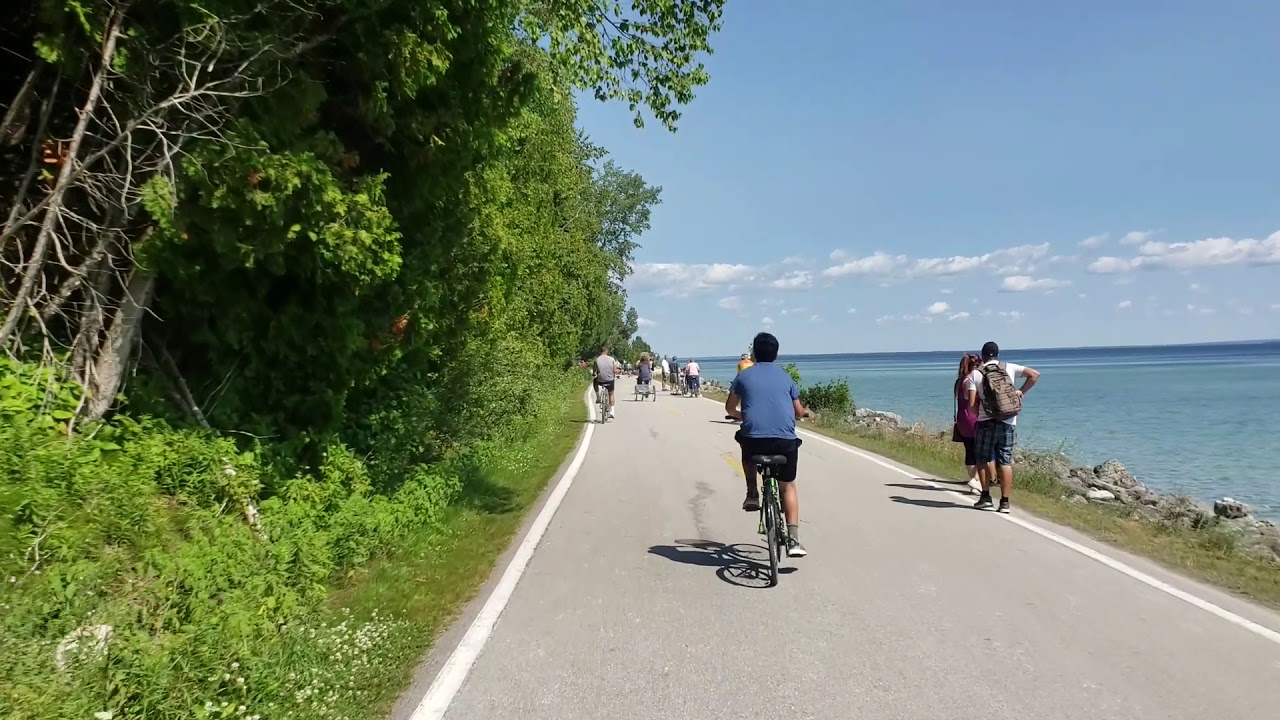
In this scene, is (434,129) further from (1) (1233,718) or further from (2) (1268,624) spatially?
(2) (1268,624)

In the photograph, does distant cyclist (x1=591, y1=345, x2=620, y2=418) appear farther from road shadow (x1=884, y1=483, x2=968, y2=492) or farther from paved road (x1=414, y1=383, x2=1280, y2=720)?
paved road (x1=414, y1=383, x2=1280, y2=720)

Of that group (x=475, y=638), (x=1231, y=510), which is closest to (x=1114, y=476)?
(x=1231, y=510)

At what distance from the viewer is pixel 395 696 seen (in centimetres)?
464

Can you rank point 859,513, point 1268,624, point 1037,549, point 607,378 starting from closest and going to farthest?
point 1268,624, point 1037,549, point 859,513, point 607,378

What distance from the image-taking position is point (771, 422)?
7.47 metres

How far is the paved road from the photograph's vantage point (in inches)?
182

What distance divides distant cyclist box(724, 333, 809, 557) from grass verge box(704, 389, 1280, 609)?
12.3 feet

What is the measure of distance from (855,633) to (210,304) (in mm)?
5444

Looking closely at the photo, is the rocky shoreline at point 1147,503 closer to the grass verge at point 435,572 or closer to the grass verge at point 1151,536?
the grass verge at point 1151,536

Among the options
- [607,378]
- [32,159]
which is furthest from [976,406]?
[607,378]

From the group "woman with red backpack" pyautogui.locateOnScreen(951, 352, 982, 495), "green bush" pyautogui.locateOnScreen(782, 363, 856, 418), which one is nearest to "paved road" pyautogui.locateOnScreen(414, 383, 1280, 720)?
"woman with red backpack" pyautogui.locateOnScreen(951, 352, 982, 495)

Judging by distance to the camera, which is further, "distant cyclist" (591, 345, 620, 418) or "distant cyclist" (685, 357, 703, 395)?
"distant cyclist" (685, 357, 703, 395)

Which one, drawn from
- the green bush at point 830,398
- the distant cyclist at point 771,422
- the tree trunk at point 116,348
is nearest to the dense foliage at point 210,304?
the tree trunk at point 116,348

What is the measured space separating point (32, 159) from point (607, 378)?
1875 cm
